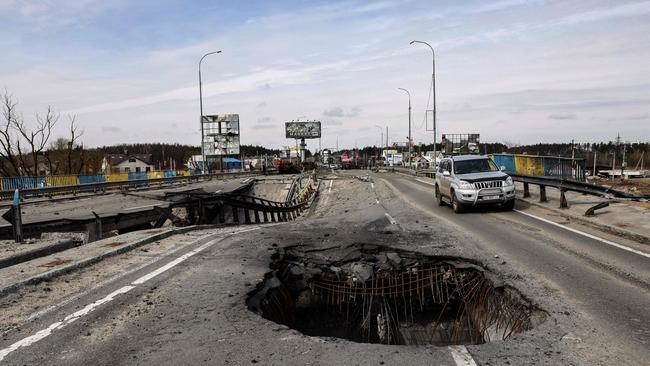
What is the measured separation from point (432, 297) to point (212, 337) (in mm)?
4790

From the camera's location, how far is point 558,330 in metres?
5.11

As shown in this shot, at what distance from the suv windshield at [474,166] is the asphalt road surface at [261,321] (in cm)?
708

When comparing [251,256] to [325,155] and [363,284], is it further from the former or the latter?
[325,155]

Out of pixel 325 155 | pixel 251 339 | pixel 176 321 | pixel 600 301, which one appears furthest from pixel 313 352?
pixel 325 155

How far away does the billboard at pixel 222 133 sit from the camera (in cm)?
7119

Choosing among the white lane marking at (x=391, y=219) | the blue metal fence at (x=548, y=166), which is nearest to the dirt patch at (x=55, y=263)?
the white lane marking at (x=391, y=219)

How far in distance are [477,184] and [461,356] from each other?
1193 centimetres

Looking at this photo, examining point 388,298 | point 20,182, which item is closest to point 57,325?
point 388,298

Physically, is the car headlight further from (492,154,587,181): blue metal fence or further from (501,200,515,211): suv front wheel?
(492,154,587,181): blue metal fence

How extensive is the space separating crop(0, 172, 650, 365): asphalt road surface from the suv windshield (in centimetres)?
708

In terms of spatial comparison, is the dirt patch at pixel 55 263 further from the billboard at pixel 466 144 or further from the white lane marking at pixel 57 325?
the billboard at pixel 466 144

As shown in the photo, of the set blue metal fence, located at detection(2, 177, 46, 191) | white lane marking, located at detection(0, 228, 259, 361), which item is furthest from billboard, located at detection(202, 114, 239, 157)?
white lane marking, located at detection(0, 228, 259, 361)

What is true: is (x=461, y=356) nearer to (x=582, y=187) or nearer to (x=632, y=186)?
(x=582, y=187)

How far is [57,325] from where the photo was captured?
524cm
